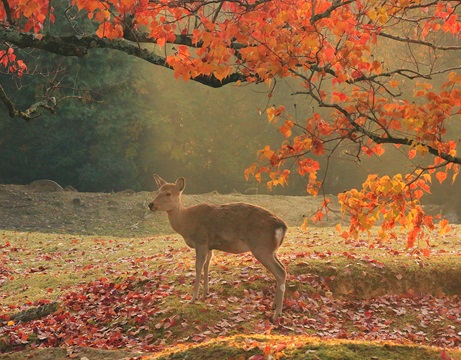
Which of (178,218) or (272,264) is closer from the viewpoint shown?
(272,264)

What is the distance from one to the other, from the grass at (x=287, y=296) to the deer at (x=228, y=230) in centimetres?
59

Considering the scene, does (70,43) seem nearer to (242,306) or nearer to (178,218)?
(178,218)

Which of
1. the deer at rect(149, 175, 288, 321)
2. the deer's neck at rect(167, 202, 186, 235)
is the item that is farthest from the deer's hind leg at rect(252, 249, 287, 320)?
the deer's neck at rect(167, 202, 186, 235)

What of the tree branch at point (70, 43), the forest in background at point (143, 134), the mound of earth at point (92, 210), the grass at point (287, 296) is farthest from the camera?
the forest in background at point (143, 134)

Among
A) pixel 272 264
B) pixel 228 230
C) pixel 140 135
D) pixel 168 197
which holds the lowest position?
pixel 140 135

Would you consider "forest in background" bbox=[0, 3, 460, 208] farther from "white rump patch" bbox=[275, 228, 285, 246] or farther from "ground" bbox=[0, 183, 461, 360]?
"white rump patch" bbox=[275, 228, 285, 246]

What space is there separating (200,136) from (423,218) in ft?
90.3

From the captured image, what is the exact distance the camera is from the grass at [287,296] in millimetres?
6879

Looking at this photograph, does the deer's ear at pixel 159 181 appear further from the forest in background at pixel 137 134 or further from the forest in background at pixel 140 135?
the forest in background at pixel 140 135

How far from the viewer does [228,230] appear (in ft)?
33.9

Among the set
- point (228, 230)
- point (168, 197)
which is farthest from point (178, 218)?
point (228, 230)

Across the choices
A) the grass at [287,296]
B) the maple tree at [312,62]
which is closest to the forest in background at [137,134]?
the grass at [287,296]

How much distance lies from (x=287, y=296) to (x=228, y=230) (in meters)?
2.07

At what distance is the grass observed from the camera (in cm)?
688
